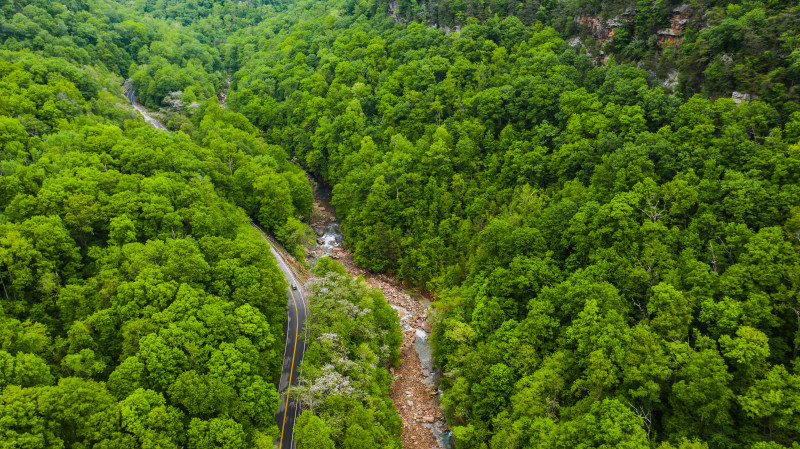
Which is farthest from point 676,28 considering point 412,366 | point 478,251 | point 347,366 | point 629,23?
point 347,366

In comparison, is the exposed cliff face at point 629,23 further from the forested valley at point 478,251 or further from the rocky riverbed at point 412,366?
the rocky riverbed at point 412,366

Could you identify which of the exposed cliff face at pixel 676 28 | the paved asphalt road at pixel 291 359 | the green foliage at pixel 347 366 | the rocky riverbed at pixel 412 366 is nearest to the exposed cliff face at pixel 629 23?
the exposed cliff face at pixel 676 28

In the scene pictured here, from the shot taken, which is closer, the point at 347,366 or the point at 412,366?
the point at 347,366

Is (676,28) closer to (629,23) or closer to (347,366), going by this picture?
(629,23)

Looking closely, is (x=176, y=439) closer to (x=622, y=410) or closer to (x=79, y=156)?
(x=622, y=410)

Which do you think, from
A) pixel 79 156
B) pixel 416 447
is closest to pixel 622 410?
pixel 416 447
